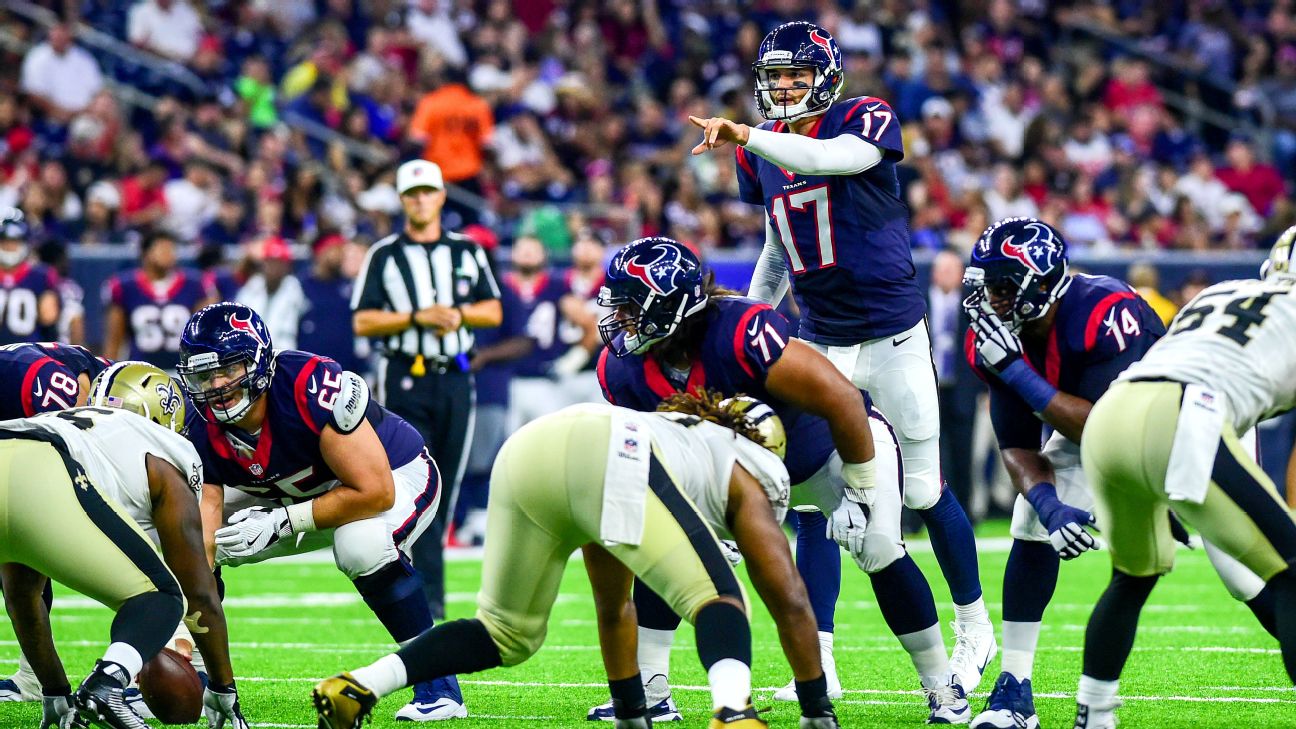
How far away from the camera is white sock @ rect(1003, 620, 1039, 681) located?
4.94 meters

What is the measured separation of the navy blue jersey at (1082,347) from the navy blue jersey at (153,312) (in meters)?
6.41

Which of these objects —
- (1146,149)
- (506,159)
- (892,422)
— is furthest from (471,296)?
(1146,149)

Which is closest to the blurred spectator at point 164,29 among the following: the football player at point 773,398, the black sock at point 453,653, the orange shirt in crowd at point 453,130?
the orange shirt in crowd at point 453,130

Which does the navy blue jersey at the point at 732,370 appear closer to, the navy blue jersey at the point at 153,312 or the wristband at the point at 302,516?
the wristband at the point at 302,516

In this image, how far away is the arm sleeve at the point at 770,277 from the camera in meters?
5.94

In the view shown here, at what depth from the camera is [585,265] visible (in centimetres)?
1140

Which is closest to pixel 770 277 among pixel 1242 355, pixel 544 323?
pixel 1242 355

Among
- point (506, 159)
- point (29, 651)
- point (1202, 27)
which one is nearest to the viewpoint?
point (29, 651)

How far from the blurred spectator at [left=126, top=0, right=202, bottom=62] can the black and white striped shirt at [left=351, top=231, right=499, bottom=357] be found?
23.1 feet

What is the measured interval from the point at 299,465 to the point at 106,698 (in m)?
1.18

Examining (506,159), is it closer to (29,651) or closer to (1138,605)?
(29,651)

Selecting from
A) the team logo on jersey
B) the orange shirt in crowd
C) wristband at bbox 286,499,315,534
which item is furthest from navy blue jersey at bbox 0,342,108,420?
the orange shirt in crowd

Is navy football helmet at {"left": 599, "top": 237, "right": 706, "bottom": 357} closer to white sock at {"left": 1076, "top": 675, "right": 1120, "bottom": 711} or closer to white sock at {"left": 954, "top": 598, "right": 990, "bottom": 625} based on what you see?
white sock at {"left": 1076, "top": 675, "right": 1120, "bottom": 711}

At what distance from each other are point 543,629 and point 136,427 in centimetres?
130
